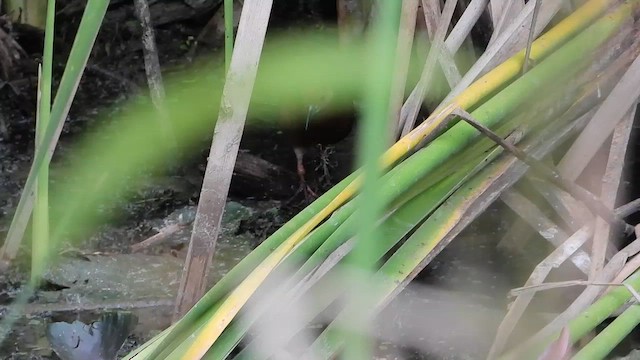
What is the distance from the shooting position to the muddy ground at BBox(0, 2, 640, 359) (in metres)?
1.06

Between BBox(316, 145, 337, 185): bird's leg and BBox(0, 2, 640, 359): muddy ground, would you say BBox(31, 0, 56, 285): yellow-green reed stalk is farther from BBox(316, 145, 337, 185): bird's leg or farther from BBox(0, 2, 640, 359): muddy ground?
BBox(316, 145, 337, 185): bird's leg

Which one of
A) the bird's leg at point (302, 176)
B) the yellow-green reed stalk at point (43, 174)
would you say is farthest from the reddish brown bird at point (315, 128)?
the yellow-green reed stalk at point (43, 174)

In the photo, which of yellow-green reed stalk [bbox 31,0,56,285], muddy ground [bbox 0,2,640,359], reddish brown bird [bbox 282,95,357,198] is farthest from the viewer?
reddish brown bird [bbox 282,95,357,198]

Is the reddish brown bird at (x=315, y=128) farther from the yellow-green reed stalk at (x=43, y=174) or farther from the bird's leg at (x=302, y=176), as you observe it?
the yellow-green reed stalk at (x=43, y=174)

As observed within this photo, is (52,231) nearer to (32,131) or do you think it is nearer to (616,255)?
(32,131)

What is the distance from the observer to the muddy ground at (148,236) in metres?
1.06

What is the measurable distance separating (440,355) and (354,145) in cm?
52

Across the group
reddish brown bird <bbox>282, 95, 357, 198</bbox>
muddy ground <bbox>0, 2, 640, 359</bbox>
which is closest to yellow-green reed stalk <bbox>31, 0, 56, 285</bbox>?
Answer: muddy ground <bbox>0, 2, 640, 359</bbox>

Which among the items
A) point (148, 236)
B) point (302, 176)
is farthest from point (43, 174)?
point (302, 176)

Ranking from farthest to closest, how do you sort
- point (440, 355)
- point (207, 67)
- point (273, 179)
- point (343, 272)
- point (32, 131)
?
point (207, 67)
point (32, 131)
point (273, 179)
point (440, 355)
point (343, 272)

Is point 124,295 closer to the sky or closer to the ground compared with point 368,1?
closer to the ground

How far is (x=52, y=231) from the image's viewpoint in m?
1.21

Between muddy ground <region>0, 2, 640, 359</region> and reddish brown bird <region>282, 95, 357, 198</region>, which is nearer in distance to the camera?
muddy ground <region>0, 2, 640, 359</region>

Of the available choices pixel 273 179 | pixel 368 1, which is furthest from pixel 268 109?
pixel 368 1
